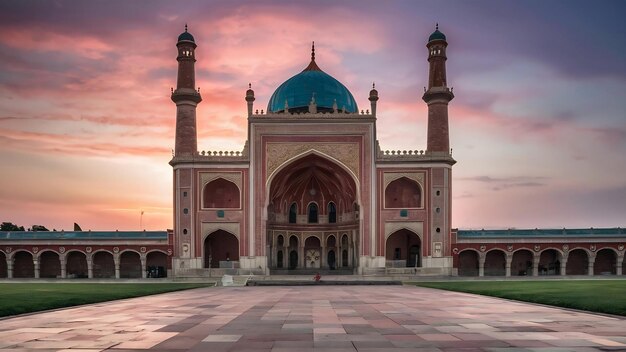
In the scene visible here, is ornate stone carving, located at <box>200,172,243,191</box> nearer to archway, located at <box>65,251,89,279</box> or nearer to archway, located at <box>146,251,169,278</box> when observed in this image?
archway, located at <box>146,251,169,278</box>

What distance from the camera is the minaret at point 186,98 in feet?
132

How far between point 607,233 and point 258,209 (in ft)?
84.6

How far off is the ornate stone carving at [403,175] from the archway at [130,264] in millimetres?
19651

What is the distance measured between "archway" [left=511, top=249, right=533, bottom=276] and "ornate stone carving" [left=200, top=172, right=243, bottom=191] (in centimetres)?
2129

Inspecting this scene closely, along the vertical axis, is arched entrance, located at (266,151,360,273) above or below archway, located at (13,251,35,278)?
above

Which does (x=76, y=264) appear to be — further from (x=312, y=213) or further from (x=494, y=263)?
(x=494, y=263)

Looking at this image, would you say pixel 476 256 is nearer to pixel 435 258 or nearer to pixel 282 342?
pixel 435 258

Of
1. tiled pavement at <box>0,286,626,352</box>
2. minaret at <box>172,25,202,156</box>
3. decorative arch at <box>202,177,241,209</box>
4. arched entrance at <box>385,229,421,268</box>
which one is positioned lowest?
arched entrance at <box>385,229,421,268</box>

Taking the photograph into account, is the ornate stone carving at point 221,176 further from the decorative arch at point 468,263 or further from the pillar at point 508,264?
the pillar at point 508,264

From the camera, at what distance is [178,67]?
1639 inches

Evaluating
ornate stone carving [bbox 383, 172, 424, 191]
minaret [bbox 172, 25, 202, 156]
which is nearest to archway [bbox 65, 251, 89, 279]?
minaret [bbox 172, 25, 202, 156]

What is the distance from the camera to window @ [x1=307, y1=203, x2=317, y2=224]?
4619cm

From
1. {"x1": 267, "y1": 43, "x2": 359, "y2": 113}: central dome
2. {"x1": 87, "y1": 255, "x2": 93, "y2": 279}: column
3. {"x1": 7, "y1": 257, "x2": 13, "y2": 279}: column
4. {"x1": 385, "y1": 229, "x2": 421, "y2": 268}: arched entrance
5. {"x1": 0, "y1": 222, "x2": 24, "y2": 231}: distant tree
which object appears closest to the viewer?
{"x1": 87, "y1": 255, "x2": 93, "y2": 279}: column

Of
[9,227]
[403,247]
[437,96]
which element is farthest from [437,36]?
[9,227]
